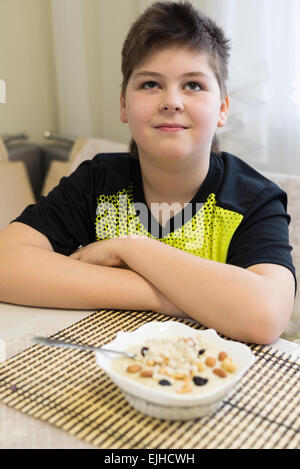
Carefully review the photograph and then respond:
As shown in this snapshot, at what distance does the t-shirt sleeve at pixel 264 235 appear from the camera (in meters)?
1.15

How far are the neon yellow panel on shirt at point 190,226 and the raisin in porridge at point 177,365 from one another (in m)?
0.55

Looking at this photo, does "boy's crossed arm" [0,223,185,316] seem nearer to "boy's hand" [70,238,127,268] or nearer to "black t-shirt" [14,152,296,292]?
"boy's hand" [70,238,127,268]

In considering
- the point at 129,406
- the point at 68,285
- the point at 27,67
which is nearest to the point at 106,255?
the point at 68,285

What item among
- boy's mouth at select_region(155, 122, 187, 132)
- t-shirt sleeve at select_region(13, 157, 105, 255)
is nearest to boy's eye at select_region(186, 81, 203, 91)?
boy's mouth at select_region(155, 122, 187, 132)

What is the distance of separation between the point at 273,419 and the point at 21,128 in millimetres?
2183

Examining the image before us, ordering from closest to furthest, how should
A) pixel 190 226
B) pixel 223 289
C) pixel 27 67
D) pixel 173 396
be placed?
pixel 173 396 < pixel 223 289 < pixel 190 226 < pixel 27 67

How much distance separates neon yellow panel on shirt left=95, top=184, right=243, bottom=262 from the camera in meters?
1.33

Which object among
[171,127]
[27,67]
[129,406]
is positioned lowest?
[129,406]

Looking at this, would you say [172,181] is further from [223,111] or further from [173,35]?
[173,35]

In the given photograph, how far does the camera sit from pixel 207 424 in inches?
28.3

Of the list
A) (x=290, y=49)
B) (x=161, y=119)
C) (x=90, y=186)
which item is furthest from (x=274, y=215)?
(x=290, y=49)

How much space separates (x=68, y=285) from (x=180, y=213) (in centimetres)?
39

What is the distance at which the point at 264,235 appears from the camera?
1209 mm
